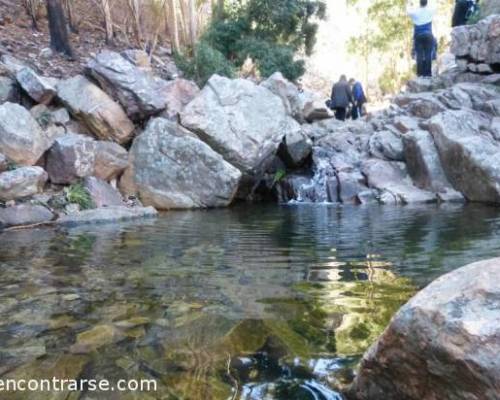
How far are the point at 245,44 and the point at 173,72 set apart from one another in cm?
331

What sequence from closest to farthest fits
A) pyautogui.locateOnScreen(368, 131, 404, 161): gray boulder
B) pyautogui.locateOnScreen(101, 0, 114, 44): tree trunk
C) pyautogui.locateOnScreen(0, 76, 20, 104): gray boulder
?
pyautogui.locateOnScreen(0, 76, 20, 104): gray boulder < pyautogui.locateOnScreen(368, 131, 404, 161): gray boulder < pyautogui.locateOnScreen(101, 0, 114, 44): tree trunk

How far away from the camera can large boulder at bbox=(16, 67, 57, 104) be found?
475 inches

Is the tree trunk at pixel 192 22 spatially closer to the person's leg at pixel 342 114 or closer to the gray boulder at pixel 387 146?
the person's leg at pixel 342 114

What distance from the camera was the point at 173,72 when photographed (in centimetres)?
1753

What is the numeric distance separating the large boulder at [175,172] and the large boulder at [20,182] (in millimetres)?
2369

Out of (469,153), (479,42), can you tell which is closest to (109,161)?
(469,153)

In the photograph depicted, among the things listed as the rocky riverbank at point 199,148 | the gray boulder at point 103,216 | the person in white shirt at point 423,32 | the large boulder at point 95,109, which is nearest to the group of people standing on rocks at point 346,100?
the person in white shirt at point 423,32

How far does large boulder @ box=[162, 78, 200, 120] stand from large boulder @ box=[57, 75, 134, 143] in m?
1.16

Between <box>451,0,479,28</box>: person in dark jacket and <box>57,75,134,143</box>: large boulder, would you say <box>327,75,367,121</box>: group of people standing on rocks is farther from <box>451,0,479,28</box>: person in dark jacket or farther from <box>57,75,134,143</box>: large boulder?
<box>57,75,134,143</box>: large boulder

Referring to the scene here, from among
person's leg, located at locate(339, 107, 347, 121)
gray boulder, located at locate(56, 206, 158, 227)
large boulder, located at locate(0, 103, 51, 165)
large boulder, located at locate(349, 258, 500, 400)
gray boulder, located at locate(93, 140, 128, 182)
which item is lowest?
gray boulder, located at locate(56, 206, 158, 227)

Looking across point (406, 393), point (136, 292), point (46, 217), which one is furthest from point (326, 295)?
point (46, 217)

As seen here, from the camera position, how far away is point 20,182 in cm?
976

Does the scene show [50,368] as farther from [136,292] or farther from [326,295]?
[326,295]

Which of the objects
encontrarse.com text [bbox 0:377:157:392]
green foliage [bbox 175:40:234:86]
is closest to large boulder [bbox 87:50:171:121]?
green foliage [bbox 175:40:234:86]
